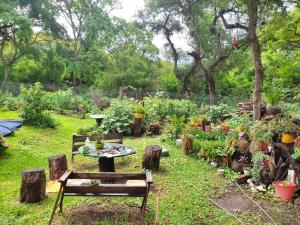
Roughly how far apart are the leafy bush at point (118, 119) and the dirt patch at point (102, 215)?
234 inches

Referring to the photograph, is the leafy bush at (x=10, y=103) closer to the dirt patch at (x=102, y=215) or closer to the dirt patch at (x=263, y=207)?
the dirt patch at (x=102, y=215)

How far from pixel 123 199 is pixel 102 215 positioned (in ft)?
2.28

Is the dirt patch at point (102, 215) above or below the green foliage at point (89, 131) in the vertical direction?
below

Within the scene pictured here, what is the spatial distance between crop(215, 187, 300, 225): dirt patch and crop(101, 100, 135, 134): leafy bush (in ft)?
18.9

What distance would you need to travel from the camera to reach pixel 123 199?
211 inches

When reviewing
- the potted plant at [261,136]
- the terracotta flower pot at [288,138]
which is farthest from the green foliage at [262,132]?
the terracotta flower pot at [288,138]

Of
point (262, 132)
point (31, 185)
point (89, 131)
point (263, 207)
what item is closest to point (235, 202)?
point (263, 207)

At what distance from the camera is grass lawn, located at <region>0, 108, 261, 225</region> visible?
4.66m

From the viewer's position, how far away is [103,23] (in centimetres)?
2620

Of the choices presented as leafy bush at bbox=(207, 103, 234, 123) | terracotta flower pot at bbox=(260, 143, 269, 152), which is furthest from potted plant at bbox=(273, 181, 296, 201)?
leafy bush at bbox=(207, 103, 234, 123)

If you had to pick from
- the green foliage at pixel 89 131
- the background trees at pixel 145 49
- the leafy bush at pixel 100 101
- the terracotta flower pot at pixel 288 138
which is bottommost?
the green foliage at pixel 89 131

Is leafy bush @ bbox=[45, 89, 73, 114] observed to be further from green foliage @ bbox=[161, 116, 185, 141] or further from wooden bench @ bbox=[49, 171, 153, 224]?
wooden bench @ bbox=[49, 171, 153, 224]

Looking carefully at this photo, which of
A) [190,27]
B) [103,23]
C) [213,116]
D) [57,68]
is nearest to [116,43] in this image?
[103,23]

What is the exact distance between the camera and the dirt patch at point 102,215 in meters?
4.53
